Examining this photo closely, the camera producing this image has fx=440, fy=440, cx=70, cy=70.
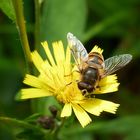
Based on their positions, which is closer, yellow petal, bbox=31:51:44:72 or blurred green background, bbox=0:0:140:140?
yellow petal, bbox=31:51:44:72

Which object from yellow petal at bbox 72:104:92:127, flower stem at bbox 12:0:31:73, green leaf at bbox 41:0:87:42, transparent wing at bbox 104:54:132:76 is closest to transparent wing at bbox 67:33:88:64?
transparent wing at bbox 104:54:132:76

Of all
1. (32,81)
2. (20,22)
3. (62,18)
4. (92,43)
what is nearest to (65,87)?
(32,81)

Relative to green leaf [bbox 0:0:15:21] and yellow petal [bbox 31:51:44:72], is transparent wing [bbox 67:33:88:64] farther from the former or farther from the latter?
green leaf [bbox 0:0:15:21]

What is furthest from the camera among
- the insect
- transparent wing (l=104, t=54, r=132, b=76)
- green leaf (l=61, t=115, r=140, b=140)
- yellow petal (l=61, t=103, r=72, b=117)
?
green leaf (l=61, t=115, r=140, b=140)

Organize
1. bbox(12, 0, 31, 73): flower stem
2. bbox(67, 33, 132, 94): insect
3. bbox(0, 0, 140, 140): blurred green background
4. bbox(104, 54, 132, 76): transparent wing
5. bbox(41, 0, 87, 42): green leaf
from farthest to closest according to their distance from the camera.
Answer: bbox(0, 0, 140, 140): blurred green background → bbox(41, 0, 87, 42): green leaf → bbox(104, 54, 132, 76): transparent wing → bbox(67, 33, 132, 94): insect → bbox(12, 0, 31, 73): flower stem

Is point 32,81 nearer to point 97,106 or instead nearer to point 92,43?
point 97,106

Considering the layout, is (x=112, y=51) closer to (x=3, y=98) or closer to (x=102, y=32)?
(x=102, y=32)

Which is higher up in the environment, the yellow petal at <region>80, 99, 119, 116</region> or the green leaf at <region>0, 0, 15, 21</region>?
the green leaf at <region>0, 0, 15, 21</region>
